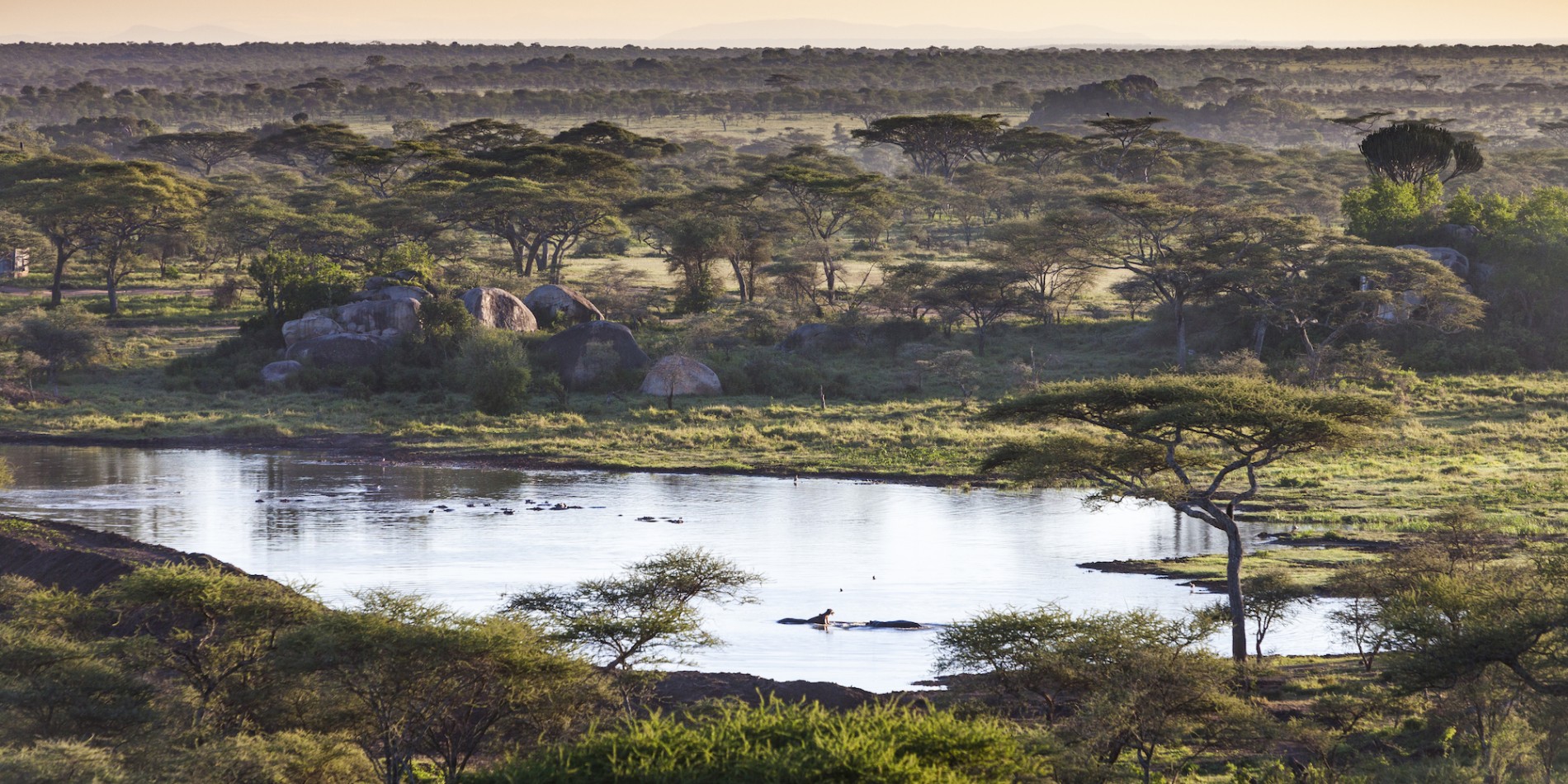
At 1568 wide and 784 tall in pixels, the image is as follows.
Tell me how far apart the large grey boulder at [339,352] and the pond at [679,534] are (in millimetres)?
6692

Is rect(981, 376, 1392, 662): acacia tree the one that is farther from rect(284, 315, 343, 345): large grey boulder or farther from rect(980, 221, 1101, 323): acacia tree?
rect(284, 315, 343, 345): large grey boulder

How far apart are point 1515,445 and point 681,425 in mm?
19511

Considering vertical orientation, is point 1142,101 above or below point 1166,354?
above

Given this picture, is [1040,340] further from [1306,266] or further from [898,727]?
[898,727]

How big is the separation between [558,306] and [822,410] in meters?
10.9

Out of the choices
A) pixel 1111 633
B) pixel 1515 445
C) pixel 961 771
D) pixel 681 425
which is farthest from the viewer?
pixel 681 425

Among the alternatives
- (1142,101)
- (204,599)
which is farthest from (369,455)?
(1142,101)

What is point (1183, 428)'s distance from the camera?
18.9 metres

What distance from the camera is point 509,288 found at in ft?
159

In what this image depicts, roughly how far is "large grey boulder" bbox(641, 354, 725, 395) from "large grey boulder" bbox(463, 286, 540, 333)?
4.92 metres

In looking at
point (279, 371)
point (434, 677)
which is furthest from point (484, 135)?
point (434, 677)

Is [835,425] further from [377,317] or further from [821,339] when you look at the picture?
[377,317]

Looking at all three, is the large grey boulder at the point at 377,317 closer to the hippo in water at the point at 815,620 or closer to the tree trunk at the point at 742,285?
the tree trunk at the point at 742,285

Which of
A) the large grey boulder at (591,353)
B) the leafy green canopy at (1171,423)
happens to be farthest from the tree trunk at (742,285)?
the leafy green canopy at (1171,423)
